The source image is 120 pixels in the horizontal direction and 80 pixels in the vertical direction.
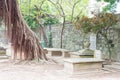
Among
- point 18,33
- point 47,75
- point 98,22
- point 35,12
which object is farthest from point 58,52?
point 47,75

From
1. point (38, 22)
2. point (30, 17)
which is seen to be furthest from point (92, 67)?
point (30, 17)

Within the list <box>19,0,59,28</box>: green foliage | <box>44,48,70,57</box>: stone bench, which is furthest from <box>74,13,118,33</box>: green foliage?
<box>19,0,59,28</box>: green foliage

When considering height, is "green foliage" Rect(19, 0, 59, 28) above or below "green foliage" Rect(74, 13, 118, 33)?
above

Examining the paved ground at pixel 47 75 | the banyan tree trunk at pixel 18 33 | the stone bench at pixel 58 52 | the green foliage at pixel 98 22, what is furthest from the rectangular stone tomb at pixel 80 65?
the stone bench at pixel 58 52

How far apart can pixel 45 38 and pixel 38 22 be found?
1.12 metres

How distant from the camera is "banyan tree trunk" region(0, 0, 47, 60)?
7.94 meters

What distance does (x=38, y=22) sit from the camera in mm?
13922

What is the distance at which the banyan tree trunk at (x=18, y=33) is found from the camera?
7.94 m

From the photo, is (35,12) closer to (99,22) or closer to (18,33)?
(18,33)

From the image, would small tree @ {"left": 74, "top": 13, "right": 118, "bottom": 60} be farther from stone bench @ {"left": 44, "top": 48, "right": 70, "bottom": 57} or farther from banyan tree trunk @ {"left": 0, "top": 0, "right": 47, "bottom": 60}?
stone bench @ {"left": 44, "top": 48, "right": 70, "bottom": 57}

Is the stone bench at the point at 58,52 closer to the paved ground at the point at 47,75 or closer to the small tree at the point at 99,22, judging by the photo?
the small tree at the point at 99,22

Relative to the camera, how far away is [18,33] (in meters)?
8.20

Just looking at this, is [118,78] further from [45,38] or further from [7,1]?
[45,38]

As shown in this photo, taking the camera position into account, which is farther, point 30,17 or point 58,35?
point 30,17
